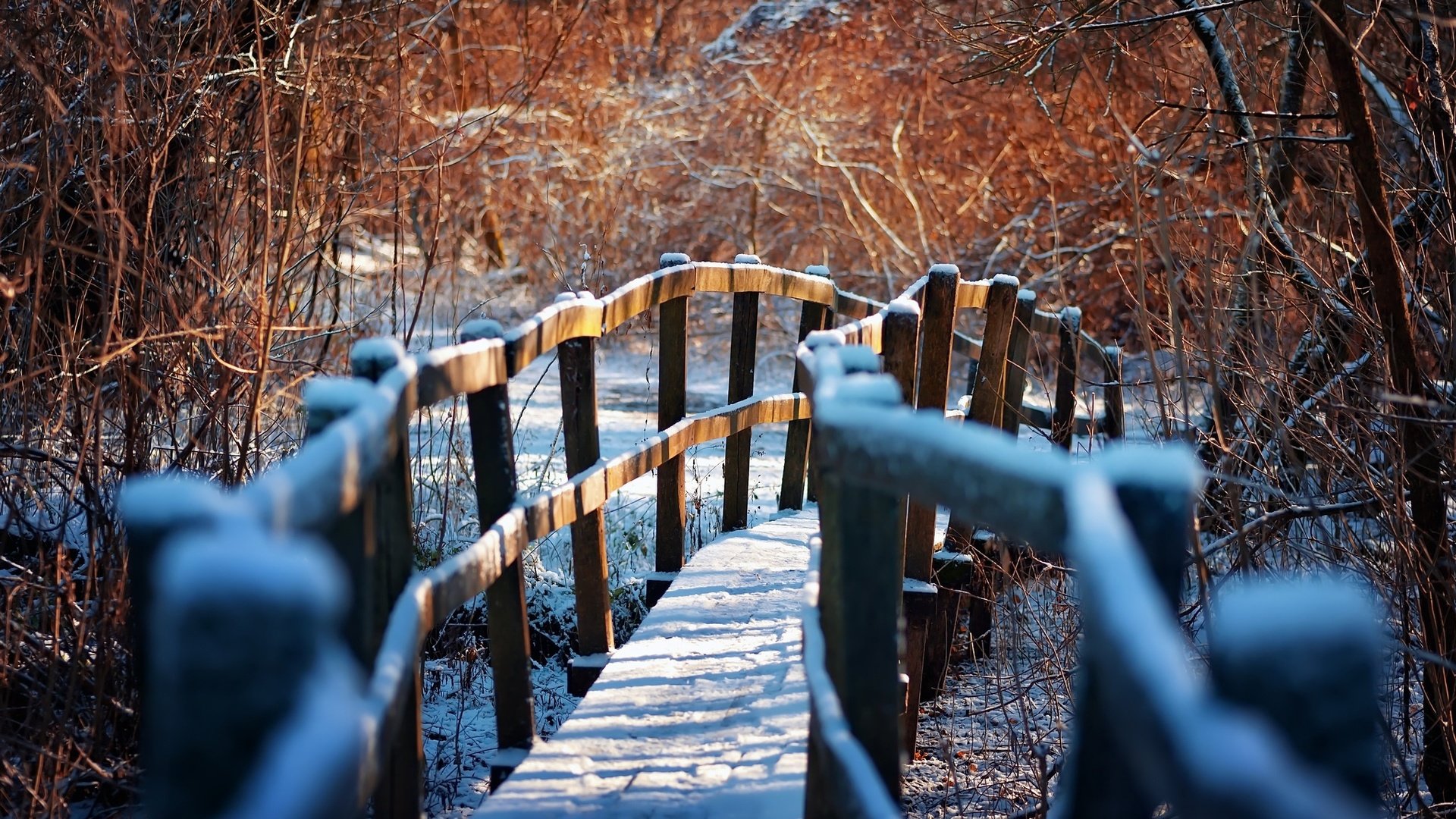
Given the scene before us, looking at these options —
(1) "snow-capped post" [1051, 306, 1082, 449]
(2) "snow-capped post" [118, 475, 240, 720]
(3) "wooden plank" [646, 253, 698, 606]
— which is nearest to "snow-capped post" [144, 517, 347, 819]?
(2) "snow-capped post" [118, 475, 240, 720]

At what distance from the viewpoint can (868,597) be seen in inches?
75.1

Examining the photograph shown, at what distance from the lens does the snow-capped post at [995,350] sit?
5.50 metres

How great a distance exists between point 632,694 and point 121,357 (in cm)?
195

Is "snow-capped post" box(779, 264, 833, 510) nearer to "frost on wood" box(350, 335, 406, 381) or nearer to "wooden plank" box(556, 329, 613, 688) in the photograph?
"wooden plank" box(556, 329, 613, 688)

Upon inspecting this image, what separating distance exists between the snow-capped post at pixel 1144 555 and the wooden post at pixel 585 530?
218cm

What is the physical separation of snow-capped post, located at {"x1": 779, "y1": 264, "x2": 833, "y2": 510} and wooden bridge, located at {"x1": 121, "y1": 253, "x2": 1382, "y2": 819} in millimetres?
1636

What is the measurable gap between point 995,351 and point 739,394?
112 centimetres

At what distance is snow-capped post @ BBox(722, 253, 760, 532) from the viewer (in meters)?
5.48

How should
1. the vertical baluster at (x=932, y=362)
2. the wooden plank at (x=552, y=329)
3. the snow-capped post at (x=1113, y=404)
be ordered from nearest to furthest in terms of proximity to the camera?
the wooden plank at (x=552, y=329)
the vertical baluster at (x=932, y=362)
the snow-capped post at (x=1113, y=404)

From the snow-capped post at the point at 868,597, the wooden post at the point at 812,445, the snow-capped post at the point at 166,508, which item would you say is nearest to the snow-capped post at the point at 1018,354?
the wooden post at the point at 812,445

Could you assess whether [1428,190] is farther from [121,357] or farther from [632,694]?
[121,357]

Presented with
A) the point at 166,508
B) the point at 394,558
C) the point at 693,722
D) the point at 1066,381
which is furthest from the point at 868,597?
the point at 1066,381

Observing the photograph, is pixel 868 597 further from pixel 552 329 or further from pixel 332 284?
pixel 332 284

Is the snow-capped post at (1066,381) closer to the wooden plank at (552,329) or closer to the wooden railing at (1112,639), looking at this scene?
the wooden plank at (552,329)
